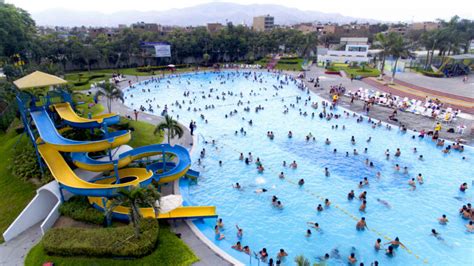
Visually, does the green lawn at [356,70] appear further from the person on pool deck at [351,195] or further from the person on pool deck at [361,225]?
the person on pool deck at [361,225]

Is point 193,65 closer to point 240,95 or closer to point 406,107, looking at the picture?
point 240,95

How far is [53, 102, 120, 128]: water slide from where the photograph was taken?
19188 mm

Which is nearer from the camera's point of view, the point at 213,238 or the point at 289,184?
the point at 213,238

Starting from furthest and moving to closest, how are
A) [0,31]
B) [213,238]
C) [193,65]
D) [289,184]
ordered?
1. [193,65]
2. [0,31]
3. [289,184]
4. [213,238]

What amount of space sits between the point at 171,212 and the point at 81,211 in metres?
4.55

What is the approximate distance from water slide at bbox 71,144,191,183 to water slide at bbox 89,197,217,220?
1.99 meters

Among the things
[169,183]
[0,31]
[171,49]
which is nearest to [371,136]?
[169,183]

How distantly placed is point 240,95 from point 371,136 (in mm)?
21907

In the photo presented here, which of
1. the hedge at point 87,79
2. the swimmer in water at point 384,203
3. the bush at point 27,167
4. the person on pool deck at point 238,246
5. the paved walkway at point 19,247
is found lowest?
the paved walkway at point 19,247

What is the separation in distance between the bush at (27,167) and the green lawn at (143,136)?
22.5 ft

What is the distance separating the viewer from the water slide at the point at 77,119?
1919 cm

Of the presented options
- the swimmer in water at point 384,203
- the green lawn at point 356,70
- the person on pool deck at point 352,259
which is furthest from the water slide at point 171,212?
the green lawn at point 356,70

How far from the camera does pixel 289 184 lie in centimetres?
2156

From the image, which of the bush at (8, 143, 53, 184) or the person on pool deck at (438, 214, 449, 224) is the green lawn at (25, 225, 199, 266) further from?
the person on pool deck at (438, 214, 449, 224)
